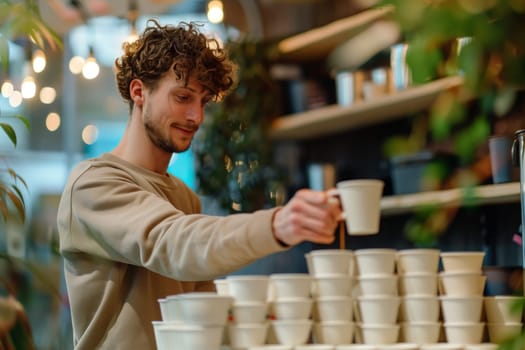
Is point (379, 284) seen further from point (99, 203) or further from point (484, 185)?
point (484, 185)

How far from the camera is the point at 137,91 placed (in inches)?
83.7

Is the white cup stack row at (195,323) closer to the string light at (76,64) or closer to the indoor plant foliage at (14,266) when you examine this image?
the indoor plant foliage at (14,266)

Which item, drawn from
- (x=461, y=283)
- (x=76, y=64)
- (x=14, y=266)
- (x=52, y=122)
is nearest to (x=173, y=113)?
(x=461, y=283)

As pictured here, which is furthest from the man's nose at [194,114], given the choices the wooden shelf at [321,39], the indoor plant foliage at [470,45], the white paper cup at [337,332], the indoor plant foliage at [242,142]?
the indoor plant foliage at [242,142]

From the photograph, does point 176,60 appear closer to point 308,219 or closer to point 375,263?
point 375,263

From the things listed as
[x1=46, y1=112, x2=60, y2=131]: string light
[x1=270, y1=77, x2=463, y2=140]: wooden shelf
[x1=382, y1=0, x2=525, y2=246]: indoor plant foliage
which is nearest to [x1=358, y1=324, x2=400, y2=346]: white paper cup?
[x1=382, y1=0, x2=525, y2=246]: indoor plant foliage

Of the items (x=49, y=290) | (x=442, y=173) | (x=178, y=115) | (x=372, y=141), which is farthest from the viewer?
(x=372, y=141)

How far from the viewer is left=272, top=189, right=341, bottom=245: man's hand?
132cm

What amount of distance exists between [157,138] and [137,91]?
0.50 ft

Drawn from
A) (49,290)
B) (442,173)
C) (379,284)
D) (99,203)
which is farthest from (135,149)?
(442,173)

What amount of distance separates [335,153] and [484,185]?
1.42 m

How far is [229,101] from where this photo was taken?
4559 mm

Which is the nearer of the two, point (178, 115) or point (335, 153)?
point (178, 115)

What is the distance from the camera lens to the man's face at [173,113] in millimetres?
2029
